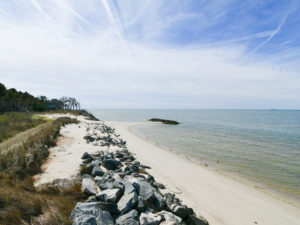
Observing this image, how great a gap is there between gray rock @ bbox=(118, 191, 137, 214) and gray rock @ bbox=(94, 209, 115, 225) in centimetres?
41

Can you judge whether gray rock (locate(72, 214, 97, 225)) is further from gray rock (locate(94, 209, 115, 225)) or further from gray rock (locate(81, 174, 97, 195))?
gray rock (locate(81, 174, 97, 195))

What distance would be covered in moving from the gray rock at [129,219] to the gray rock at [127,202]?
186mm

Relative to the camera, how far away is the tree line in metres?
47.1

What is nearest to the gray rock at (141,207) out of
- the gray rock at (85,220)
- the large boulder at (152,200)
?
Answer: the large boulder at (152,200)

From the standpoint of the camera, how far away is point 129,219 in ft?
10.8

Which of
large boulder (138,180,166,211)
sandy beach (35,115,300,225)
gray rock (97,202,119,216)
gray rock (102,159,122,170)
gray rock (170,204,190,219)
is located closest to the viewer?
gray rock (97,202,119,216)

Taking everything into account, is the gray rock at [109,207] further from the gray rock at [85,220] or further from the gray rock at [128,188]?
the gray rock at [128,188]

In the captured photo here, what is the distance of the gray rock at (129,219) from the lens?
3.23 m

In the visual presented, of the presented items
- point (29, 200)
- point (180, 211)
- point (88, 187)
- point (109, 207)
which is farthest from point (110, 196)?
Answer: point (180, 211)

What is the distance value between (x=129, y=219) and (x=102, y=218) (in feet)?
1.92

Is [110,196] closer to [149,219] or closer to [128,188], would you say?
[128,188]

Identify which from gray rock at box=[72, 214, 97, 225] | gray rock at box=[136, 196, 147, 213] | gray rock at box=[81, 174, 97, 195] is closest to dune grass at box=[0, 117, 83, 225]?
gray rock at box=[81, 174, 97, 195]

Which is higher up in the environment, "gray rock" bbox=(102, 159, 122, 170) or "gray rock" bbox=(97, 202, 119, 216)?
A: "gray rock" bbox=(97, 202, 119, 216)

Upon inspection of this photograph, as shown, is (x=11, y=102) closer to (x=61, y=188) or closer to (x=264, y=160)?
(x=61, y=188)
